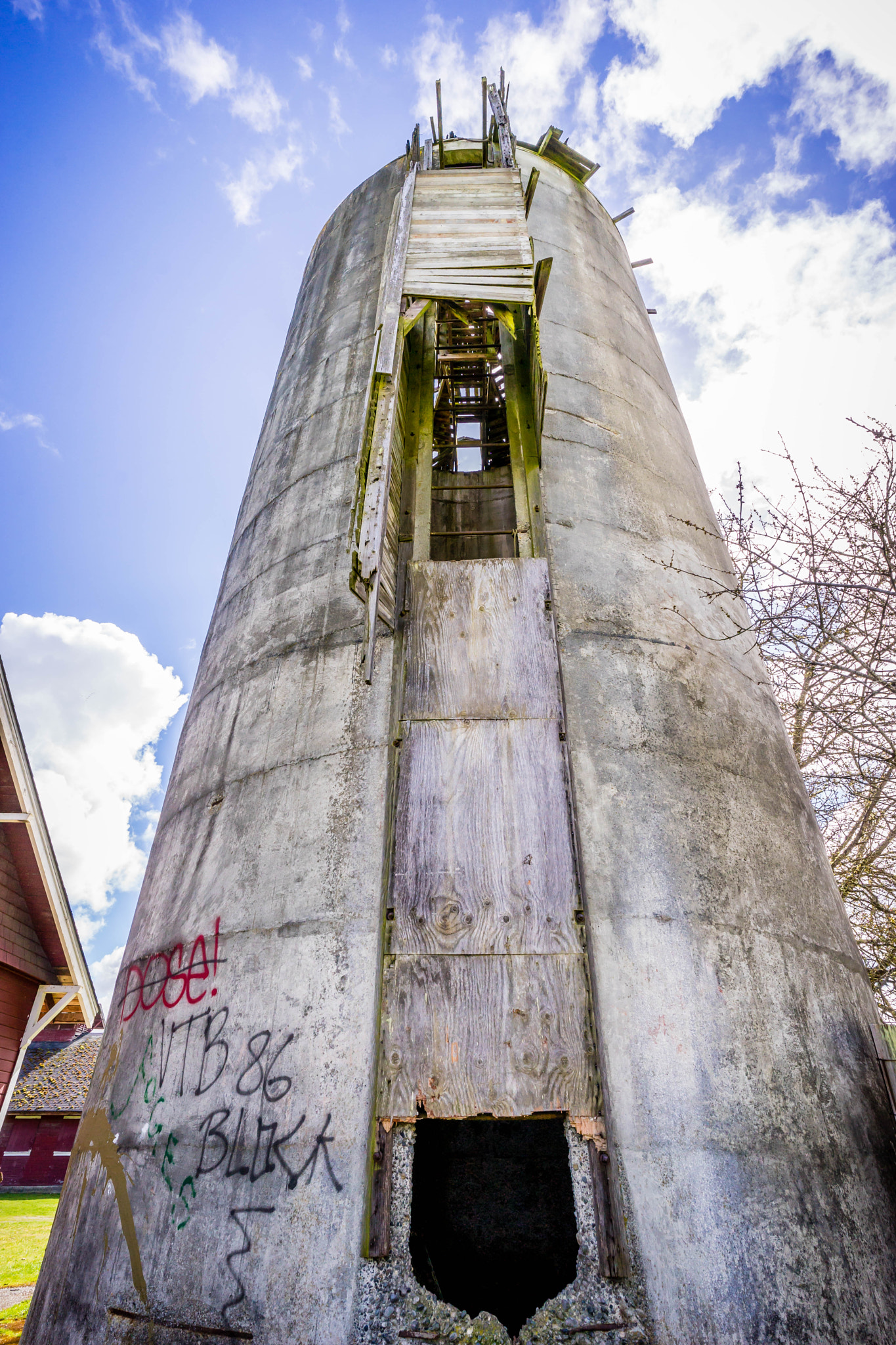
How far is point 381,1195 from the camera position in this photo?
4160mm

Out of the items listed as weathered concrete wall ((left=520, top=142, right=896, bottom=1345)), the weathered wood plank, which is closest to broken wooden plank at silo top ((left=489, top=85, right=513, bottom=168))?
weathered concrete wall ((left=520, top=142, right=896, bottom=1345))

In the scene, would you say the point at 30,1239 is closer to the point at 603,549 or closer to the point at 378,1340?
the point at 378,1340

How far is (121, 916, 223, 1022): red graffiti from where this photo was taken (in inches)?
207

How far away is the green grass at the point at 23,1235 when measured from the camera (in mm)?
12094

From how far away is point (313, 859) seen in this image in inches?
211

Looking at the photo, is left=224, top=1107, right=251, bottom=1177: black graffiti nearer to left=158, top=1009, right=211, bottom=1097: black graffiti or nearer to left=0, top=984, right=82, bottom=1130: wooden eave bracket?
left=158, top=1009, right=211, bottom=1097: black graffiti

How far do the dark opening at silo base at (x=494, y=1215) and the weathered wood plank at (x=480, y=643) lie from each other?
135 inches

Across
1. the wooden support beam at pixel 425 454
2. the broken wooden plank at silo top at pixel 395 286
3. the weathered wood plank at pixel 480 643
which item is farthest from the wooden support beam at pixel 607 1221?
the broken wooden plank at silo top at pixel 395 286

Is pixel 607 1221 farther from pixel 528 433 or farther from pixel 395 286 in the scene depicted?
pixel 395 286

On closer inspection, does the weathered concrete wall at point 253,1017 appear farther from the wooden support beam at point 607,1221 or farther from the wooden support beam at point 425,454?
the wooden support beam at point 607,1221

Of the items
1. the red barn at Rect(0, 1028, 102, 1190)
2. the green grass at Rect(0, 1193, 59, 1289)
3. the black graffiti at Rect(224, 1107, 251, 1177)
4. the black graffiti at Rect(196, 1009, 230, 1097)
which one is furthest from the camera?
the red barn at Rect(0, 1028, 102, 1190)

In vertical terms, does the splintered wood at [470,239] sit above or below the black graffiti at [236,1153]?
above

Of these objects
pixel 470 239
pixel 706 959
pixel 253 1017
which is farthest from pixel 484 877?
pixel 470 239

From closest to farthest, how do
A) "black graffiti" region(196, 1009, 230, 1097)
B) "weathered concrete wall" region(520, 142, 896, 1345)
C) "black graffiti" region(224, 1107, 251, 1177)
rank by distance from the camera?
"weathered concrete wall" region(520, 142, 896, 1345) < "black graffiti" region(224, 1107, 251, 1177) < "black graffiti" region(196, 1009, 230, 1097)
